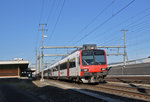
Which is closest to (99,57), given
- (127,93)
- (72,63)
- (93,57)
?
(93,57)

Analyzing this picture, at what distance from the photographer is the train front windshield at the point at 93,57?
698 inches

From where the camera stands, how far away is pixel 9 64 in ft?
148

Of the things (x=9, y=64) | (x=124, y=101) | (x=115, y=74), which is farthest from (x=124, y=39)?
(x=124, y=101)

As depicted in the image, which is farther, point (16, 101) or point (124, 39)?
point (124, 39)

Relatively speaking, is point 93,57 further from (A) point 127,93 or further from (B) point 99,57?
(A) point 127,93

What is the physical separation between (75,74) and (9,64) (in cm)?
2941

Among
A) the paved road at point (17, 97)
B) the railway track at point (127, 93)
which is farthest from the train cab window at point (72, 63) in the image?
the paved road at point (17, 97)

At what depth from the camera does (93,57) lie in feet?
59.0

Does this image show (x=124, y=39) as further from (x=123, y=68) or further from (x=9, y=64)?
(x=9, y=64)

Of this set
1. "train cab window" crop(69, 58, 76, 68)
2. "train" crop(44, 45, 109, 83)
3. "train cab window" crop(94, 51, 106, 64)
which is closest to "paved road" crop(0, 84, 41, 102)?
"train" crop(44, 45, 109, 83)

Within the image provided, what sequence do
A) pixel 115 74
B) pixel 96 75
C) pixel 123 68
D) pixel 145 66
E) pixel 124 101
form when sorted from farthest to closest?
pixel 115 74
pixel 123 68
pixel 145 66
pixel 96 75
pixel 124 101

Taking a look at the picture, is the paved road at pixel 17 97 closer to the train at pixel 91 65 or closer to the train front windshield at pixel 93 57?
the train at pixel 91 65

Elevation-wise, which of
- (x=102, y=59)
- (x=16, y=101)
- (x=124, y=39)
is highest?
(x=124, y=39)

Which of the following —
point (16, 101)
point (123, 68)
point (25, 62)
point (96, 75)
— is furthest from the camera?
point (25, 62)
